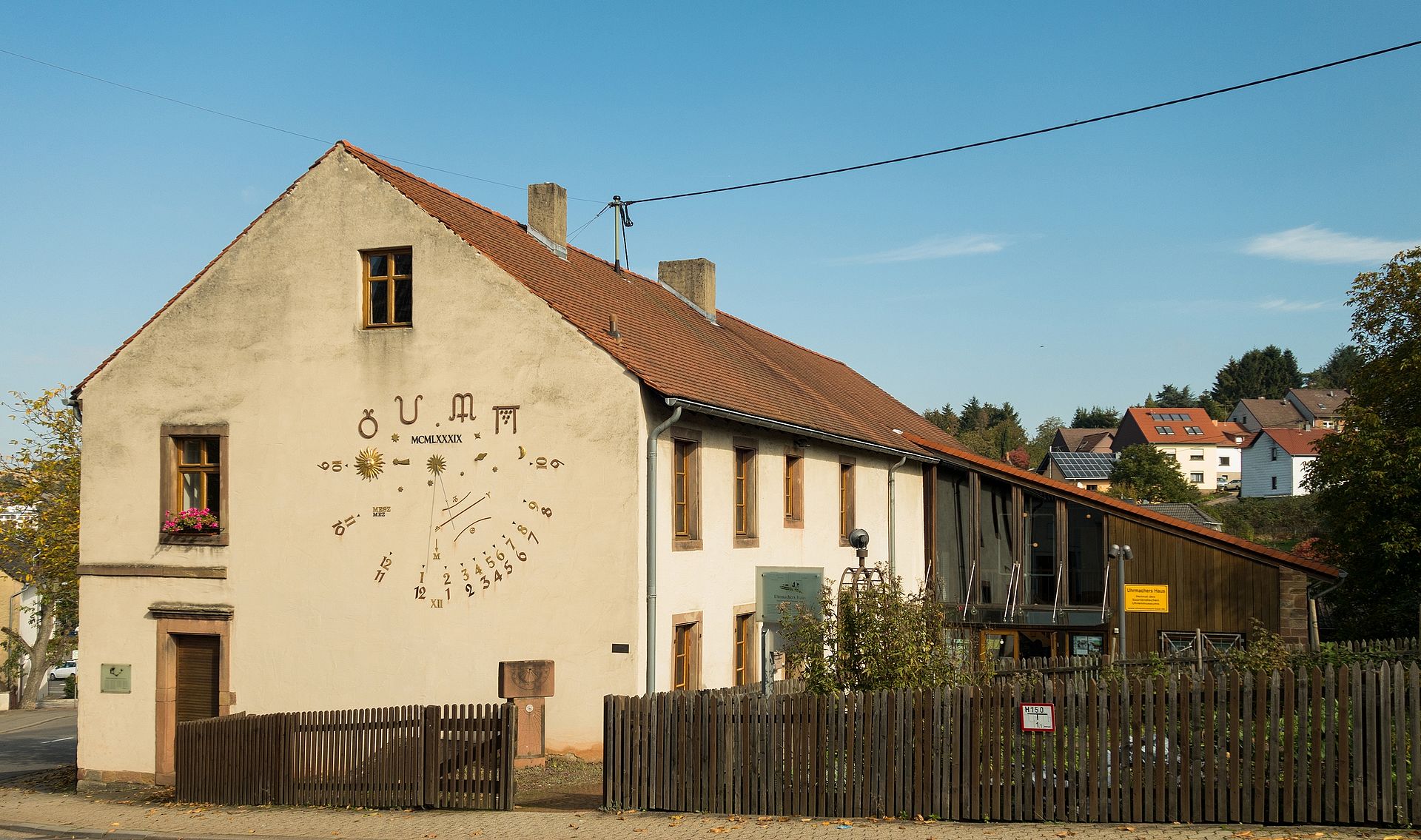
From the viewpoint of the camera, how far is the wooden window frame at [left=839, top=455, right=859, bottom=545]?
78.1ft

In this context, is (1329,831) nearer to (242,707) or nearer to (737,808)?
(737,808)

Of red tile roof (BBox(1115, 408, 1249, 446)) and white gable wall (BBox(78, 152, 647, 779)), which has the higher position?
red tile roof (BBox(1115, 408, 1249, 446))

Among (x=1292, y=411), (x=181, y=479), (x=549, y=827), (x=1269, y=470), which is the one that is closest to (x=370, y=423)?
(x=181, y=479)

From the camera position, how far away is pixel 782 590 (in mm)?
18938

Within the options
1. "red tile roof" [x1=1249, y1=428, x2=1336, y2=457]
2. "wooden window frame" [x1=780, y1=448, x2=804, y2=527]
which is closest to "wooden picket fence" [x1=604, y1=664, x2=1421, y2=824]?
"wooden window frame" [x1=780, y1=448, x2=804, y2=527]

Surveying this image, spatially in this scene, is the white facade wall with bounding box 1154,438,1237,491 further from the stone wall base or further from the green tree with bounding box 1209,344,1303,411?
the stone wall base

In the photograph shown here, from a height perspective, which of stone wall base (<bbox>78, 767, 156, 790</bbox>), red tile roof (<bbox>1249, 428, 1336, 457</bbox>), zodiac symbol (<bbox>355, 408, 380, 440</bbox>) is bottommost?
stone wall base (<bbox>78, 767, 156, 790</bbox>)

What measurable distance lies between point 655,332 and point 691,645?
17.8ft

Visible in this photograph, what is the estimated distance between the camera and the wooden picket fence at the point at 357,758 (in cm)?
1314

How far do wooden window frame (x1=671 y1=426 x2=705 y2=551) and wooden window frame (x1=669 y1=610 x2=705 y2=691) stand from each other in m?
0.99

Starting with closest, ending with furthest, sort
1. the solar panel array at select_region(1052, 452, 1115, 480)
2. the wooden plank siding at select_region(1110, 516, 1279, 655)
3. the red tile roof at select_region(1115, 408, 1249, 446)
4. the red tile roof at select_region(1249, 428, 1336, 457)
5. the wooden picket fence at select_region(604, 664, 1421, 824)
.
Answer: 1. the wooden picket fence at select_region(604, 664, 1421, 824)
2. the wooden plank siding at select_region(1110, 516, 1279, 655)
3. the solar panel array at select_region(1052, 452, 1115, 480)
4. the red tile roof at select_region(1249, 428, 1336, 457)
5. the red tile roof at select_region(1115, 408, 1249, 446)

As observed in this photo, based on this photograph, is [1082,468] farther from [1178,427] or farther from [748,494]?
[748,494]

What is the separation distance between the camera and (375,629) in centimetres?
1698

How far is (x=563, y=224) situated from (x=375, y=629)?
8.46m
